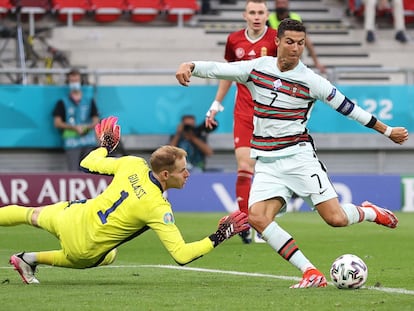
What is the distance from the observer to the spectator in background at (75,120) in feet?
60.2

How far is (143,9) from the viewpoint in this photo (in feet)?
74.1

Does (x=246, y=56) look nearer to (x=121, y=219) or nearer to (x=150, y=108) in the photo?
(x=121, y=219)

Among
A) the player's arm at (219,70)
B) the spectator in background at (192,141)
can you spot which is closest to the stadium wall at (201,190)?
the spectator in background at (192,141)

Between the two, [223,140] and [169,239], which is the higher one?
[169,239]

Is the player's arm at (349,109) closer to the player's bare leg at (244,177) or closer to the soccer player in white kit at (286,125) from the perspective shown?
the soccer player in white kit at (286,125)

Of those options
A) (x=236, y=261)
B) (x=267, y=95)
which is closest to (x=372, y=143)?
(x=236, y=261)

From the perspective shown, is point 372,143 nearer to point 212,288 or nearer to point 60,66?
point 60,66

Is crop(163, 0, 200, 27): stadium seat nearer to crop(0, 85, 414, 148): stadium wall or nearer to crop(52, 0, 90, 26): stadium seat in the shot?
crop(52, 0, 90, 26): stadium seat

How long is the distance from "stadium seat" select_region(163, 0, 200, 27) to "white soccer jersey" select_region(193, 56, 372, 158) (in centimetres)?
1347

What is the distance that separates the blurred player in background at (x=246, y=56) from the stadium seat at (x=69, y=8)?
31.8 feet

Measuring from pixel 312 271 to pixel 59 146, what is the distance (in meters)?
10.5

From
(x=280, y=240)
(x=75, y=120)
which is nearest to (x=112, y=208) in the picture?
(x=280, y=240)

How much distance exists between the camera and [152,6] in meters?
22.6

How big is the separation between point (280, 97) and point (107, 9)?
44.3 ft
